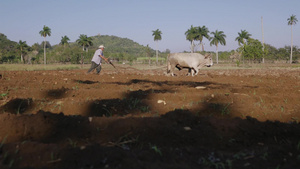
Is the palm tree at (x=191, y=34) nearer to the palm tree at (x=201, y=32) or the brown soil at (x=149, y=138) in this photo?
the palm tree at (x=201, y=32)

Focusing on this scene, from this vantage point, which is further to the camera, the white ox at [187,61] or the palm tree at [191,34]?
the palm tree at [191,34]

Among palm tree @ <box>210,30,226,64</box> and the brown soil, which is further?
palm tree @ <box>210,30,226,64</box>

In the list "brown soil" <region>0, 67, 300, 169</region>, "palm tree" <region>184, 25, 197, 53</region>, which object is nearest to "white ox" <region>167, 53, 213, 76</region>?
"brown soil" <region>0, 67, 300, 169</region>

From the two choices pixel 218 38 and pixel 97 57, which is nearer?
pixel 97 57

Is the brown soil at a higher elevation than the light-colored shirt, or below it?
below

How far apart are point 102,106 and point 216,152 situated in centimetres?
291

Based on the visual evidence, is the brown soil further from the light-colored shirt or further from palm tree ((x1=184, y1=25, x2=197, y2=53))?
palm tree ((x1=184, y1=25, x2=197, y2=53))

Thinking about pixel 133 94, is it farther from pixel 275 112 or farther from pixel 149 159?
pixel 149 159

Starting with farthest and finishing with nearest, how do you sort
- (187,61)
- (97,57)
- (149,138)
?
(187,61) < (97,57) < (149,138)

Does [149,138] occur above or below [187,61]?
below

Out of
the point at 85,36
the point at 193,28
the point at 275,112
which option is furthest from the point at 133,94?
the point at 85,36

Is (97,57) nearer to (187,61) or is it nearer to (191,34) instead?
(187,61)

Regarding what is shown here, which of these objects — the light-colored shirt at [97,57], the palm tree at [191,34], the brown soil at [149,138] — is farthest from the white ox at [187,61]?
the palm tree at [191,34]

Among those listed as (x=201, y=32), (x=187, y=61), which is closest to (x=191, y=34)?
(x=201, y=32)
